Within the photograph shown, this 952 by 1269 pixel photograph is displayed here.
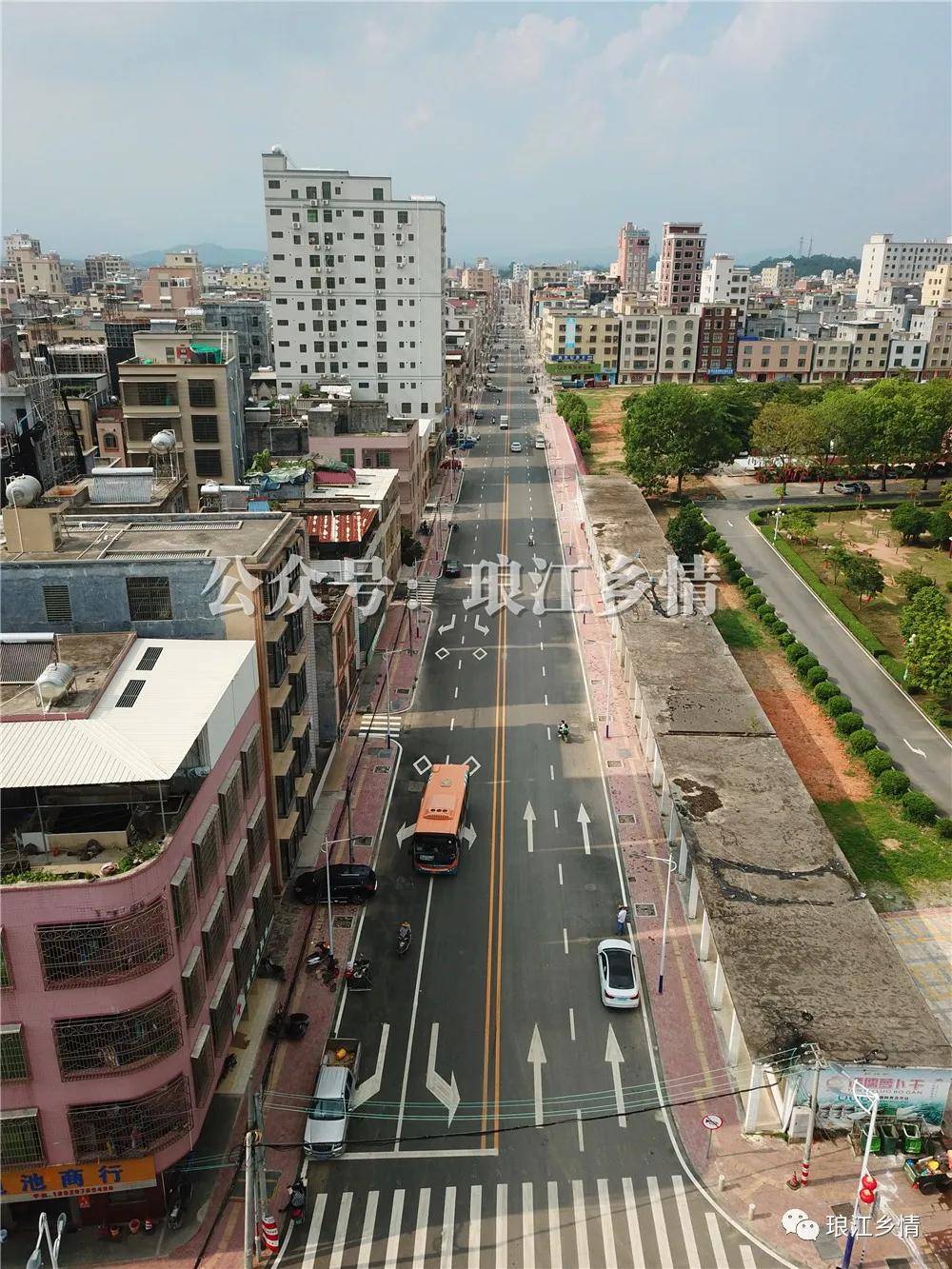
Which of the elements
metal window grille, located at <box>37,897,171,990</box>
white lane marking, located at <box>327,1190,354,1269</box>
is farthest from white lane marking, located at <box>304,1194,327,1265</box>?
metal window grille, located at <box>37,897,171,990</box>

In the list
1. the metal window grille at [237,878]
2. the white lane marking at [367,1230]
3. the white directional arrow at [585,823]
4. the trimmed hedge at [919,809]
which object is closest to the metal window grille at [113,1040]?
the metal window grille at [237,878]

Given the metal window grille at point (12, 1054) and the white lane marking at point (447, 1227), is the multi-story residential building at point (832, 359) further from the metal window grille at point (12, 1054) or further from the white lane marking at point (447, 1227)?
the metal window grille at point (12, 1054)

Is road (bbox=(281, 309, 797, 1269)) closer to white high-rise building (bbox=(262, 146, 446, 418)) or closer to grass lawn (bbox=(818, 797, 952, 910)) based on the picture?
grass lawn (bbox=(818, 797, 952, 910))

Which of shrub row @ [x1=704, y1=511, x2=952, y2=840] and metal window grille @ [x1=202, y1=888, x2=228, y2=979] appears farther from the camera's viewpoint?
shrub row @ [x1=704, y1=511, x2=952, y2=840]

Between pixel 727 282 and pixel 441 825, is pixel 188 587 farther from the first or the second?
pixel 727 282

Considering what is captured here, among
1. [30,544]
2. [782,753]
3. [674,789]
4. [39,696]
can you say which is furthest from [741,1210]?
[30,544]

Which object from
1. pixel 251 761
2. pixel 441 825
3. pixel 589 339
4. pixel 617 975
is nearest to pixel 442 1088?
pixel 617 975
